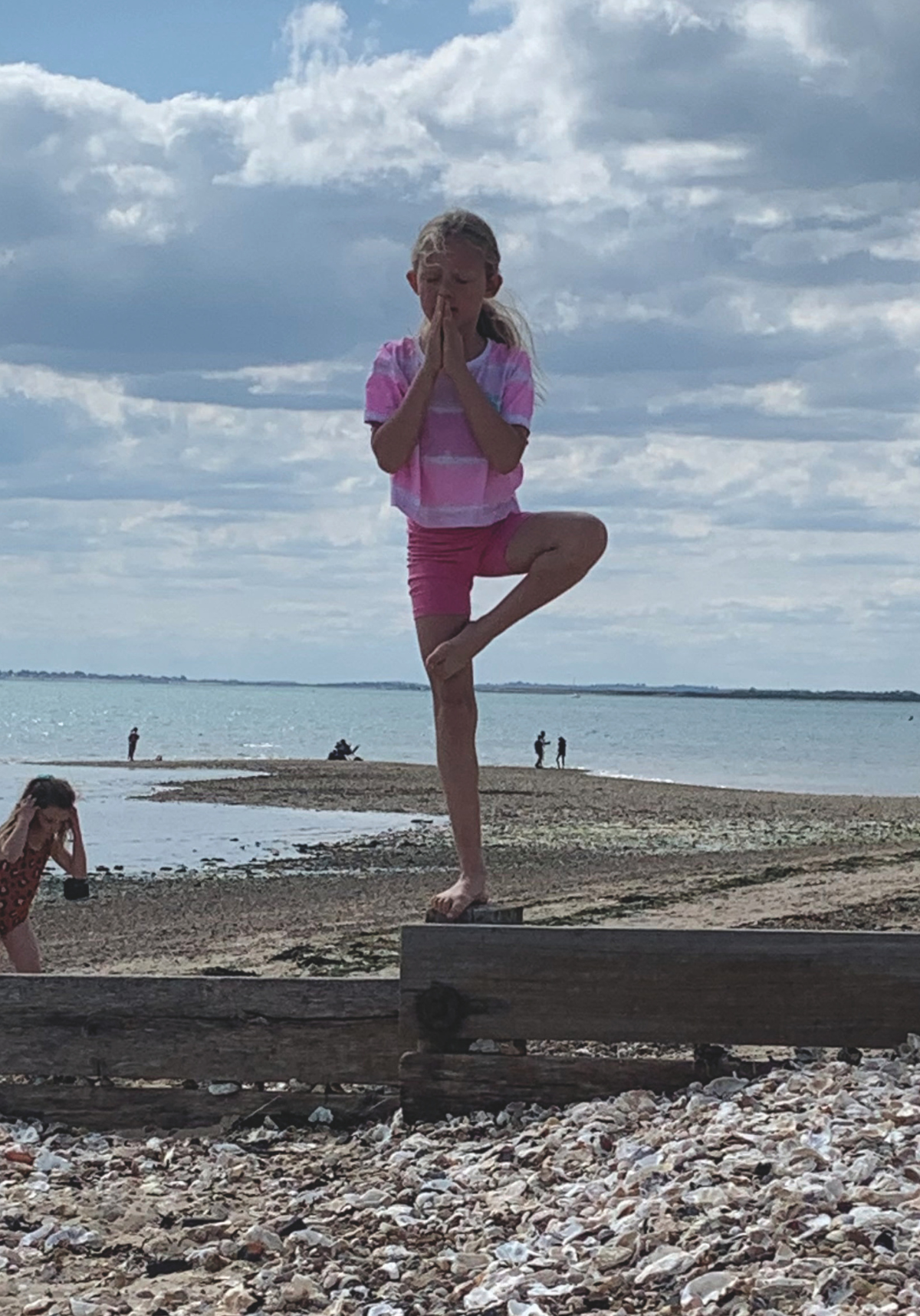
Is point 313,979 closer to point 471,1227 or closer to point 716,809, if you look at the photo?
point 471,1227

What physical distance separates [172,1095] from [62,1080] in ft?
1.48

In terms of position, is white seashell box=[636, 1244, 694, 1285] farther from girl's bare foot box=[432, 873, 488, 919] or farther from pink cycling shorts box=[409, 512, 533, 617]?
pink cycling shorts box=[409, 512, 533, 617]

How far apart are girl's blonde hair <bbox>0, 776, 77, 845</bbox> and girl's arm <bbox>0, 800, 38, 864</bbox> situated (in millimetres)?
22

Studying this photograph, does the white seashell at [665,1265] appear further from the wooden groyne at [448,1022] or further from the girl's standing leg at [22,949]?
the girl's standing leg at [22,949]

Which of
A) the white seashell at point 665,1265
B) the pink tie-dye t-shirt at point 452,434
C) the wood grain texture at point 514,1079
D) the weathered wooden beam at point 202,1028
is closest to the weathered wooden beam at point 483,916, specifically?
the weathered wooden beam at point 202,1028

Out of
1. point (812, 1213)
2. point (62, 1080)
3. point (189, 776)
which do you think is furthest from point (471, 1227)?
point (189, 776)

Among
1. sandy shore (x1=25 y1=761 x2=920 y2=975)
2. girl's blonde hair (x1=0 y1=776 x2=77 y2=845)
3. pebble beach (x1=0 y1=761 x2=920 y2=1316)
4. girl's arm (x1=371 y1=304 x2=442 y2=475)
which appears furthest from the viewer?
sandy shore (x1=25 y1=761 x2=920 y2=975)

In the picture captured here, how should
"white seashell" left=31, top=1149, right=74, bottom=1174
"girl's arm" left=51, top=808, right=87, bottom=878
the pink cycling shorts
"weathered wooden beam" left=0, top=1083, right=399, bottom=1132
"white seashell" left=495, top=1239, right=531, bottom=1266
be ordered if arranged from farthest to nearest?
1. "girl's arm" left=51, top=808, right=87, bottom=878
2. the pink cycling shorts
3. "weathered wooden beam" left=0, top=1083, right=399, bottom=1132
4. "white seashell" left=31, top=1149, right=74, bottom=1174
5. "white seashell" left=495, top=1239, right=531, bottom=1266

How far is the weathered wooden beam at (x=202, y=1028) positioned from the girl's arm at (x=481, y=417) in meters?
1.88

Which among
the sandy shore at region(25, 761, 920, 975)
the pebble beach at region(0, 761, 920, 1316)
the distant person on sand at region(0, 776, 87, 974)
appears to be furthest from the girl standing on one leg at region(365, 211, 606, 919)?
the distant person on sand at region(0, 776, 87, 974)

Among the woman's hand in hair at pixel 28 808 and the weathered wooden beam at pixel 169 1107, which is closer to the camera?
the weathered wooden beam at pixel 169 1107

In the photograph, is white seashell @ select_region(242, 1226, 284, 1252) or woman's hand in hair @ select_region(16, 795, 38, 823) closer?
white seashell @ select_region(242, 1226, 284, 1252)

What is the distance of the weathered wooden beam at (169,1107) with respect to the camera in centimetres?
568

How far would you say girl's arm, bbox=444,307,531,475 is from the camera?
5.75 m
